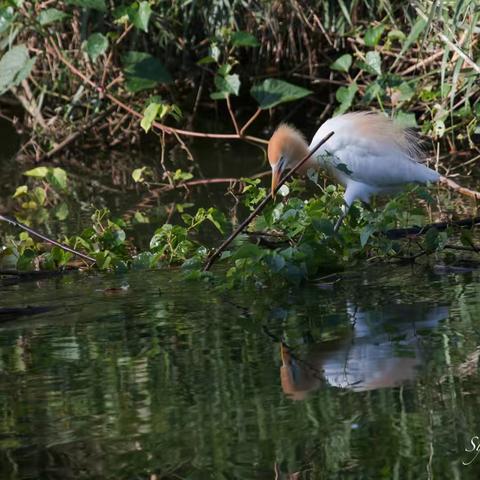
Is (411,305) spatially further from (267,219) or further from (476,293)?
(267,219)

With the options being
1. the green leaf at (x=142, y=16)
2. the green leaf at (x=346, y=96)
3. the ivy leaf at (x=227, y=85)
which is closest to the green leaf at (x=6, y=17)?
the green leaf at (x=142, y=16)

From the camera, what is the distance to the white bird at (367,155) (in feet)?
17.1

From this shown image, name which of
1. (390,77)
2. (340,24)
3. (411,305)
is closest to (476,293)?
(411,305)

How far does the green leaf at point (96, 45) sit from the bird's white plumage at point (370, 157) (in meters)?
1.75

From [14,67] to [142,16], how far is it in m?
0.78

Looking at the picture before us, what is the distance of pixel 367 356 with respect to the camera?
11.3ft

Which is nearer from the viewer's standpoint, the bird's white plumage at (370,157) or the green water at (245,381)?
the green water at (245,381)

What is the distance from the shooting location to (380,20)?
7.44 meters

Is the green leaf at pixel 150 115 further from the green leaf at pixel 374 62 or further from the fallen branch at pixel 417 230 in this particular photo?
the fallen branch at pixel 417 230

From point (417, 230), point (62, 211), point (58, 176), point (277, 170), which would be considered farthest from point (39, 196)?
point (417, 230)

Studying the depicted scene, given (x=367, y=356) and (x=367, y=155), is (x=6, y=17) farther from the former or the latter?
(x=367, y=356)

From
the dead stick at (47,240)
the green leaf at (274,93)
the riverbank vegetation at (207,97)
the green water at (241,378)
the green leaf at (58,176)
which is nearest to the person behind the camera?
the green water at (241,378)

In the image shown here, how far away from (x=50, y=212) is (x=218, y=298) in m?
2.46

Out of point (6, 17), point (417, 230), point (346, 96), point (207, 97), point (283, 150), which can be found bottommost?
point (417, 230)
